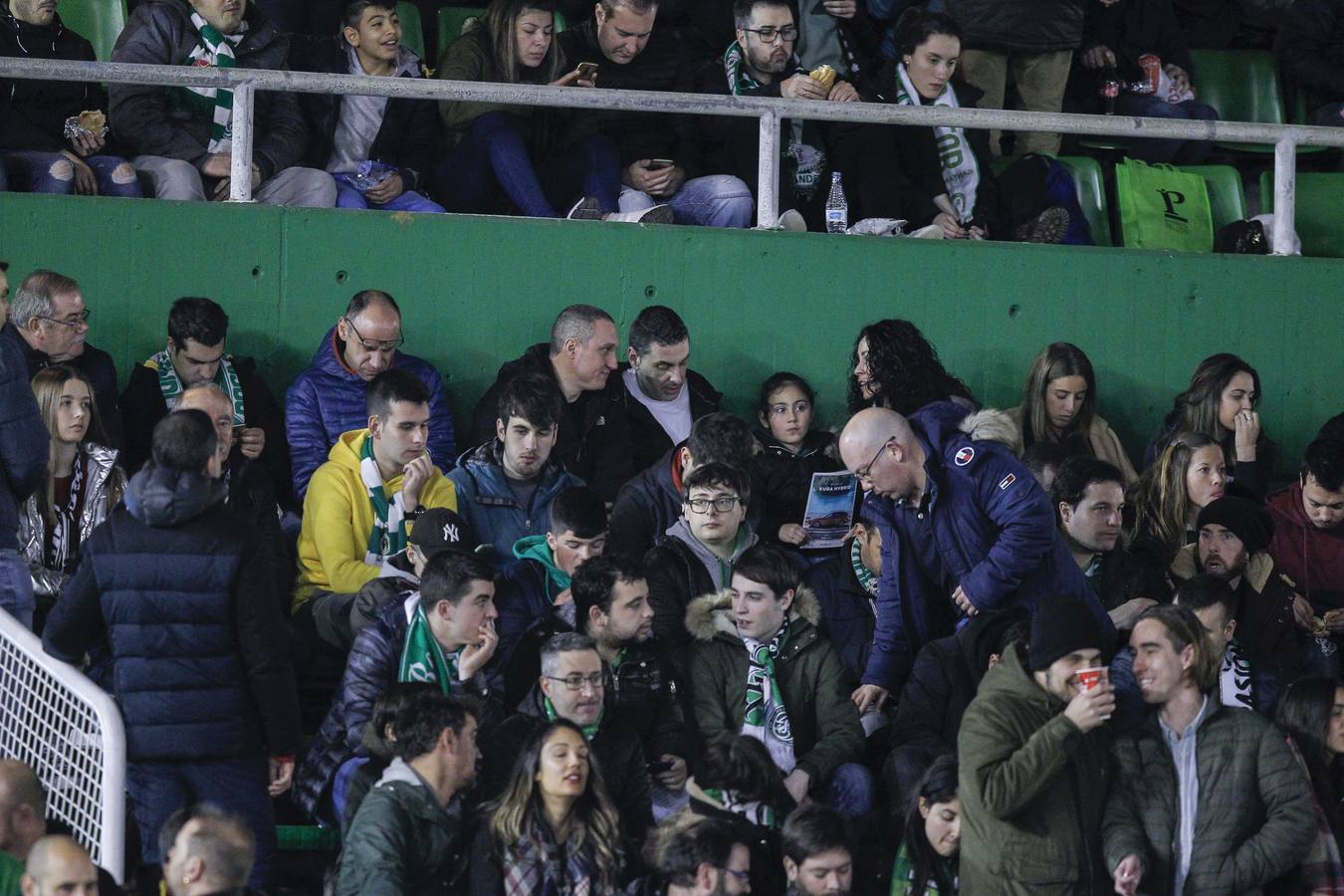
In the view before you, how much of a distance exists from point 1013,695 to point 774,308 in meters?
3.59

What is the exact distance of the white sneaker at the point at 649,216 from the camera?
10.2 m

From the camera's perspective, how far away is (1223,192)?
11945 mm

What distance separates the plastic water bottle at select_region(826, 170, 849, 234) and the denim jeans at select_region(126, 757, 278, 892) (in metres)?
4.66

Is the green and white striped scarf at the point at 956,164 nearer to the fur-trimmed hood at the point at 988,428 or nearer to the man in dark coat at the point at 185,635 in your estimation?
the fur-trimmed hood at the point at 988,428

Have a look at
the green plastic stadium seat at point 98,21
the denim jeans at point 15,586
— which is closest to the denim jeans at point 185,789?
the denim jeans at point 15,586

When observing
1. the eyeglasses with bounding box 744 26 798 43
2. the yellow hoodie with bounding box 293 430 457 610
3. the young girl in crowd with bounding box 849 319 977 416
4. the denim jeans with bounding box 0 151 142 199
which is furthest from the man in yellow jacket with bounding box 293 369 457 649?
the eyeglasses with bounding box 744 26 798 43

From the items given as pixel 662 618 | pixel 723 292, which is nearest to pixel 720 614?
Answer: pixel 662 618

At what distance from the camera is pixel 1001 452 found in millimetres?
7973

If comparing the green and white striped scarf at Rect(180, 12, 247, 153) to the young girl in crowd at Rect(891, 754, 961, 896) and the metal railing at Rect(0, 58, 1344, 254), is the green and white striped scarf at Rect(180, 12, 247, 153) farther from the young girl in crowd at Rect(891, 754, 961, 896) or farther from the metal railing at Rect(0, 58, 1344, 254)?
the young girl in crowd at Rect(891, 754, 961, 896)

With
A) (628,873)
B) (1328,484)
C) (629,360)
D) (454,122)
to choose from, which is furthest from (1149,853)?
(454,122)

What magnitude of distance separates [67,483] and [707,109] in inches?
137

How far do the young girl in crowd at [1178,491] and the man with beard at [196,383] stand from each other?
382 cm

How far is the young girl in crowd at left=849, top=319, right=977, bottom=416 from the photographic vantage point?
29.6ft

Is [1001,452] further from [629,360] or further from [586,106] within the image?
[586,106]
